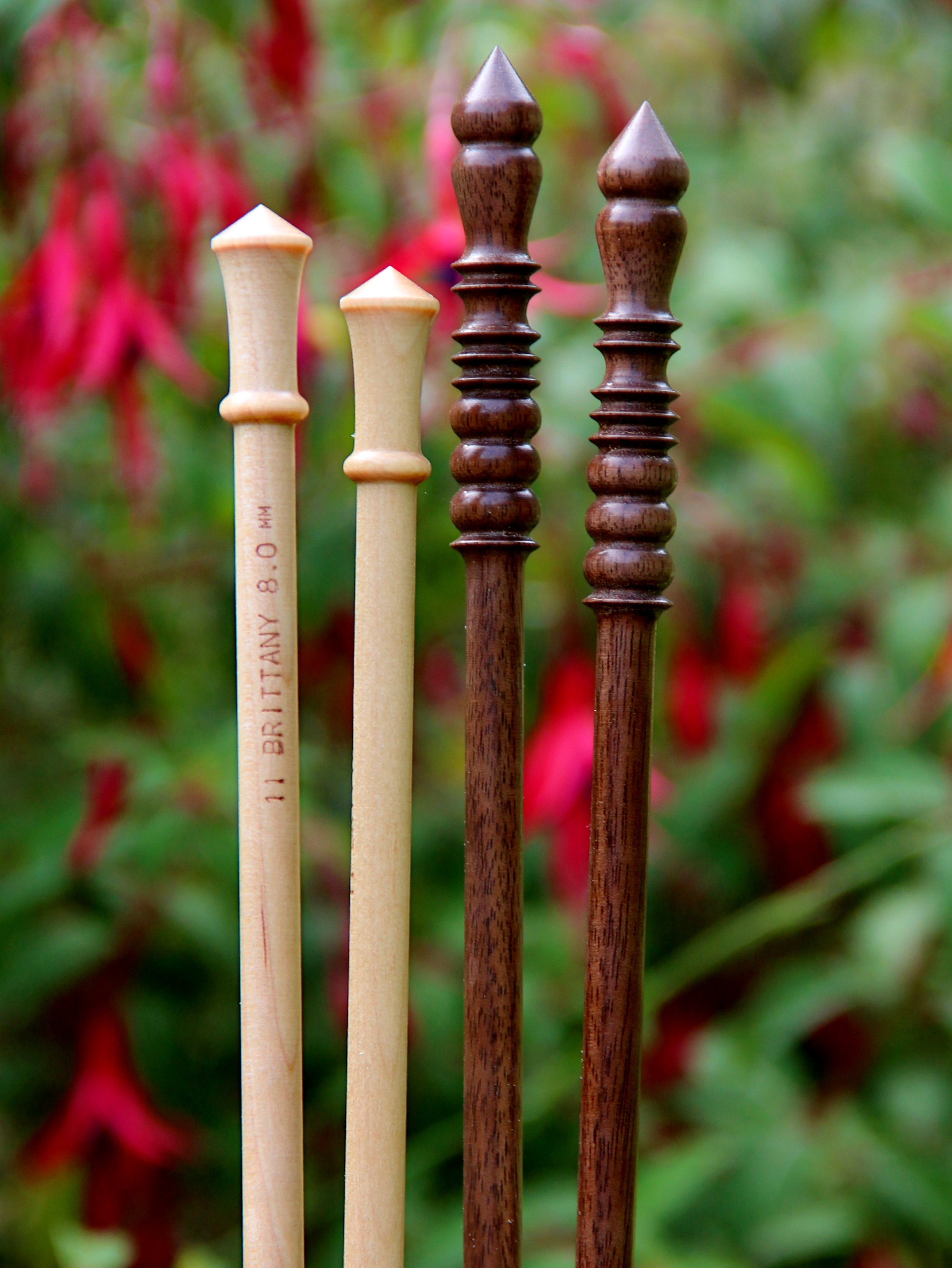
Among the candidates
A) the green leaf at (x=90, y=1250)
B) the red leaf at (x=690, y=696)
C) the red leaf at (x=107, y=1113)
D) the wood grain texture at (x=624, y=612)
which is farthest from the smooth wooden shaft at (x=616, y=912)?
the red leaf at (x=690, y=696)

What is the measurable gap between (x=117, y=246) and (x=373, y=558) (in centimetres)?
35

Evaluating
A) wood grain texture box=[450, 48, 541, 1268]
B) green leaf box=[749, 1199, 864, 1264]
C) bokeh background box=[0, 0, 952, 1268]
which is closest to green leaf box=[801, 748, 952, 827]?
bokeh background box=[0, 0, 952, 1268]

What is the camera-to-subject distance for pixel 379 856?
289 mm

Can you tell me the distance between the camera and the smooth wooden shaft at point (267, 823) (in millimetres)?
289

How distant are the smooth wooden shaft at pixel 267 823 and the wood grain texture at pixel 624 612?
2.4 inches

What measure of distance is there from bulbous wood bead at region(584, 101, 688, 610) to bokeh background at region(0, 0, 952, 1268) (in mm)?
241

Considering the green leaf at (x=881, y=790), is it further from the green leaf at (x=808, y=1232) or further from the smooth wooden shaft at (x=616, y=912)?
the smooth wooden shaft at (x=616, y=912)

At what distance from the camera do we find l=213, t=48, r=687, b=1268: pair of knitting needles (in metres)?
0.28

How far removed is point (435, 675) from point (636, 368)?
1.98 feet

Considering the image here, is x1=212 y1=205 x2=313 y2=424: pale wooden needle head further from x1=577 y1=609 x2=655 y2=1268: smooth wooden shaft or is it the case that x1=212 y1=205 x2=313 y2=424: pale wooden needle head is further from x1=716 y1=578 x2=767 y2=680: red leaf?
x1=716 y1=578 x2=767 y2=680: red leaf

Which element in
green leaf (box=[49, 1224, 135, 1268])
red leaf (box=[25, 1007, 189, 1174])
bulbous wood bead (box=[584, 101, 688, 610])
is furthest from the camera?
red leaf (box=[25, 1007, 189, 1174])

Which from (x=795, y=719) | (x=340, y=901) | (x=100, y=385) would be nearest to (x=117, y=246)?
(x=100, y=385)

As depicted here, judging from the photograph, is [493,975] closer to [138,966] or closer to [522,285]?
[522,285]

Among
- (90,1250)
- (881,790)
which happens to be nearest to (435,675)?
(881,790)
